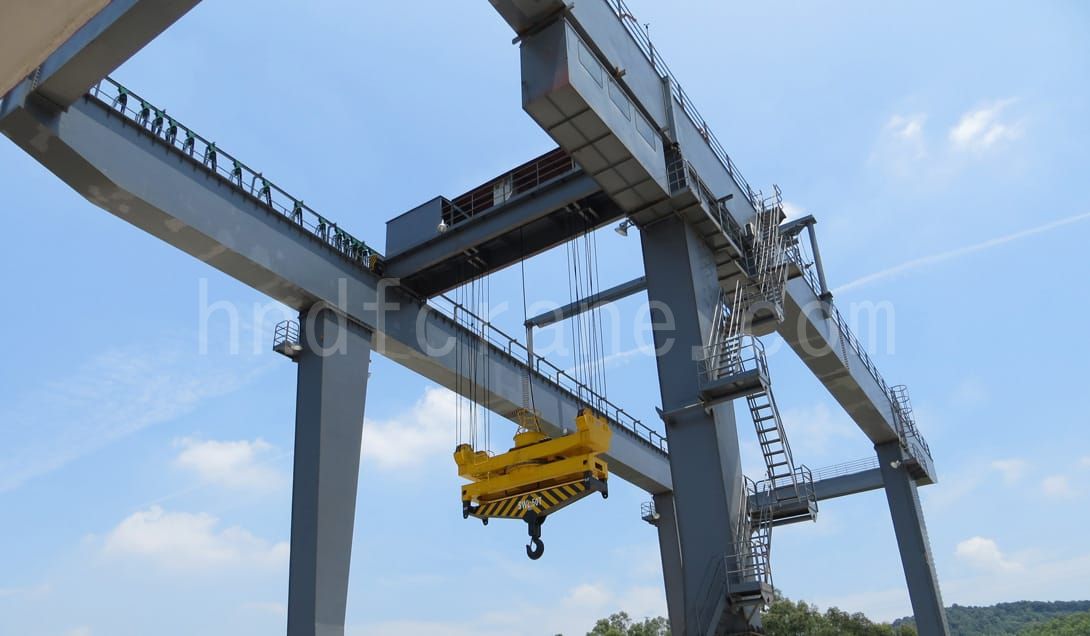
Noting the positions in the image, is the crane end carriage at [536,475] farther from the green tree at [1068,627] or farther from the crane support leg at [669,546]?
the green tree at [1068,627]

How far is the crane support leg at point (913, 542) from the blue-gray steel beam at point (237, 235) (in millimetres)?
11855

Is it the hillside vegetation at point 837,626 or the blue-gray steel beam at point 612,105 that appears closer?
the blue-gray steel beam at point 612,105

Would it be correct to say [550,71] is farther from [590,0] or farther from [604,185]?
[604,185]

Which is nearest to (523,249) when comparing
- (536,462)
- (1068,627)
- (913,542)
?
(536,462)

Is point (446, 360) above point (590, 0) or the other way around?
the other way around

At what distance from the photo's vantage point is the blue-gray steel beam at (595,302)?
2370 centimetres

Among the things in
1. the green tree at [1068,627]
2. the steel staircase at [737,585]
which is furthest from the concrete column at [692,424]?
the green tree at [1068,627]

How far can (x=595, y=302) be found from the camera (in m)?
23.6

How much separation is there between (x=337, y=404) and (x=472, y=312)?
5.03 meters

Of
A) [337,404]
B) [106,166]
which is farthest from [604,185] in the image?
[106,166]

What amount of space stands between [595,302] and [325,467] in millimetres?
9478

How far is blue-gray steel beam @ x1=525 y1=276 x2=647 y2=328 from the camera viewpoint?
23.7m

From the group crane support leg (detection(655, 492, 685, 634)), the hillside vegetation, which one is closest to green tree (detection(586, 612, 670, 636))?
the hillside vegetation

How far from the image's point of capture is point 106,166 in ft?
47.1
